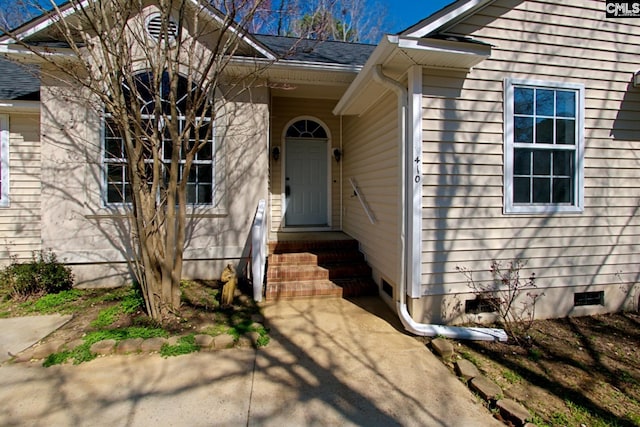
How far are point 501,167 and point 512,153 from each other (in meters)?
0.22

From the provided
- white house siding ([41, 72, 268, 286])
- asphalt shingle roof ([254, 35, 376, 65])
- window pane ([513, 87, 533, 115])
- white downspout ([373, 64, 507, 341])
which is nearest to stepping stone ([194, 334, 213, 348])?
white house siding ([41, 72, 268, 286])

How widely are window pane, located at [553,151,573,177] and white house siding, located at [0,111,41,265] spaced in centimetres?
808

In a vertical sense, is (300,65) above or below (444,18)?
above

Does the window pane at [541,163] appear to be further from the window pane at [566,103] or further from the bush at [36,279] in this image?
the bush at [36,279]

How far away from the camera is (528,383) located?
2613 millimetres

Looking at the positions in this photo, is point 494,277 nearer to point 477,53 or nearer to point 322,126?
point 477,53

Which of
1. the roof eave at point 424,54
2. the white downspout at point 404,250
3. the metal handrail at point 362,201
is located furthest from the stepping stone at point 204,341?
the roof eave at point 424,54

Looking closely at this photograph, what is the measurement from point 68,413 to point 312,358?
1874 mm

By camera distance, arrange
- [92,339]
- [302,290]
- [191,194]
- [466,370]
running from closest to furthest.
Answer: [466,370] < [92,339] < [302,290] < [191,194]

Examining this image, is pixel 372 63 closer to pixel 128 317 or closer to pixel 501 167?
pixel 501 167

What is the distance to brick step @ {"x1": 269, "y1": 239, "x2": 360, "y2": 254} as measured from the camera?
5.17m

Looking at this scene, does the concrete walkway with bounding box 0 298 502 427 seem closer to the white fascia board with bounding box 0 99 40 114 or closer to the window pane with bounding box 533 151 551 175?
the window pane with bounding box 533 151 551 175

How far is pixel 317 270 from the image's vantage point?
4.69 m

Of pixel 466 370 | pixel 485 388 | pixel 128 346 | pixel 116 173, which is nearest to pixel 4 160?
pixel 116 173
